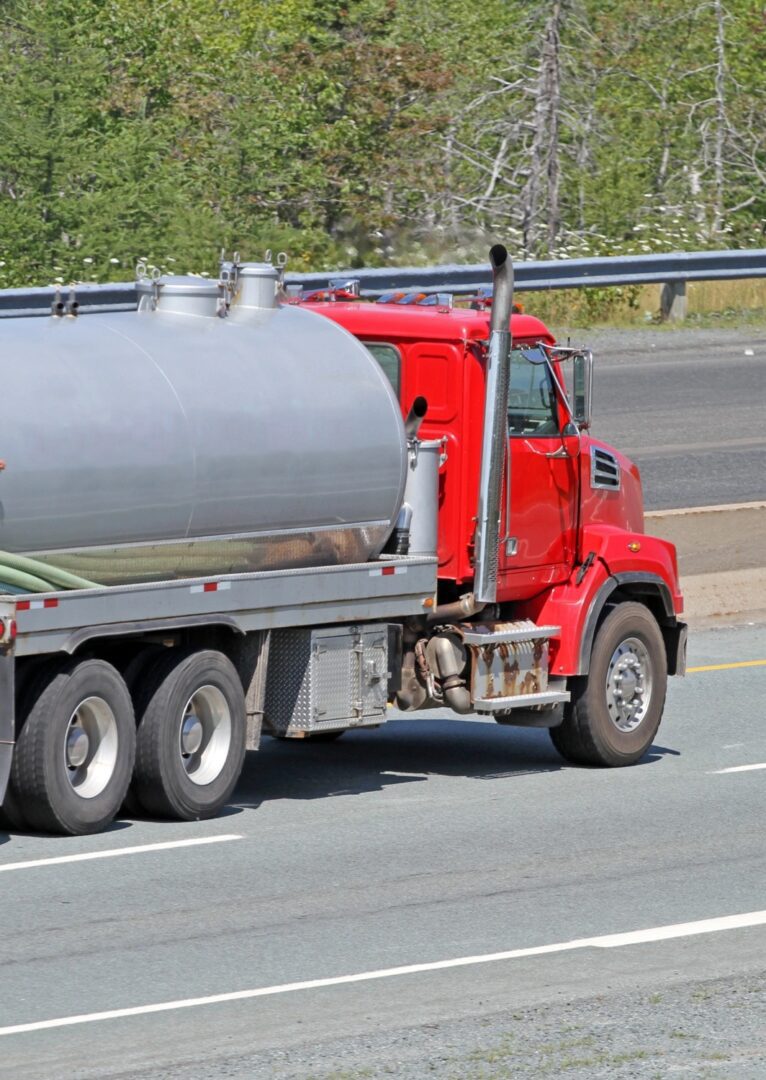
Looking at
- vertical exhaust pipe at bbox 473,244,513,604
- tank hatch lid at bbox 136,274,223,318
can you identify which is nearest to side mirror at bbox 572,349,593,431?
vertical exhaust pipe at bbox 473,244,513,604

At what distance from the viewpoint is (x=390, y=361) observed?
42.1 ft

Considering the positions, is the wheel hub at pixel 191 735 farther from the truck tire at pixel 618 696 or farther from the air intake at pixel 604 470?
the air intake at pixel 604 470

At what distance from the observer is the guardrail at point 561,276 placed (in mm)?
24750

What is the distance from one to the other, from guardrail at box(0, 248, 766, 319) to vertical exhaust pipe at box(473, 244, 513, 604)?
10734 mm

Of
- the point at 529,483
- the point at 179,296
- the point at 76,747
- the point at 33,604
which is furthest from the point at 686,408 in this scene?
the point at 33,604

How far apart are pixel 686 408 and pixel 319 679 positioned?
45.5 feet

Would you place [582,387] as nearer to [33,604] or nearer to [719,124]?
[33,604]

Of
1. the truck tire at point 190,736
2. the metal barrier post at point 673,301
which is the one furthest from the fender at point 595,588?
the metal barrier post at point 673,301

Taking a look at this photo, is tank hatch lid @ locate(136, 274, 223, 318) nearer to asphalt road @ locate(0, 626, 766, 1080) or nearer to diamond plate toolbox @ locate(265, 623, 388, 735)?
diamond plate toolbox @ locate(265, 623, 388, 735)

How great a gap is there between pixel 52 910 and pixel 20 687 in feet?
5.32

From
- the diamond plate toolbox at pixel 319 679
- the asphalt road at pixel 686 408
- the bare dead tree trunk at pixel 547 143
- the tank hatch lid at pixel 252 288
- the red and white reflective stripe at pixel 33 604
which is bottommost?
the diamond plate toolbox at pixel 319 679

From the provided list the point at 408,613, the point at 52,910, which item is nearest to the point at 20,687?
the point at 52,910

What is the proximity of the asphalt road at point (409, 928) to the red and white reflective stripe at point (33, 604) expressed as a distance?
1.18 meters

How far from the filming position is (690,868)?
10680 mm
